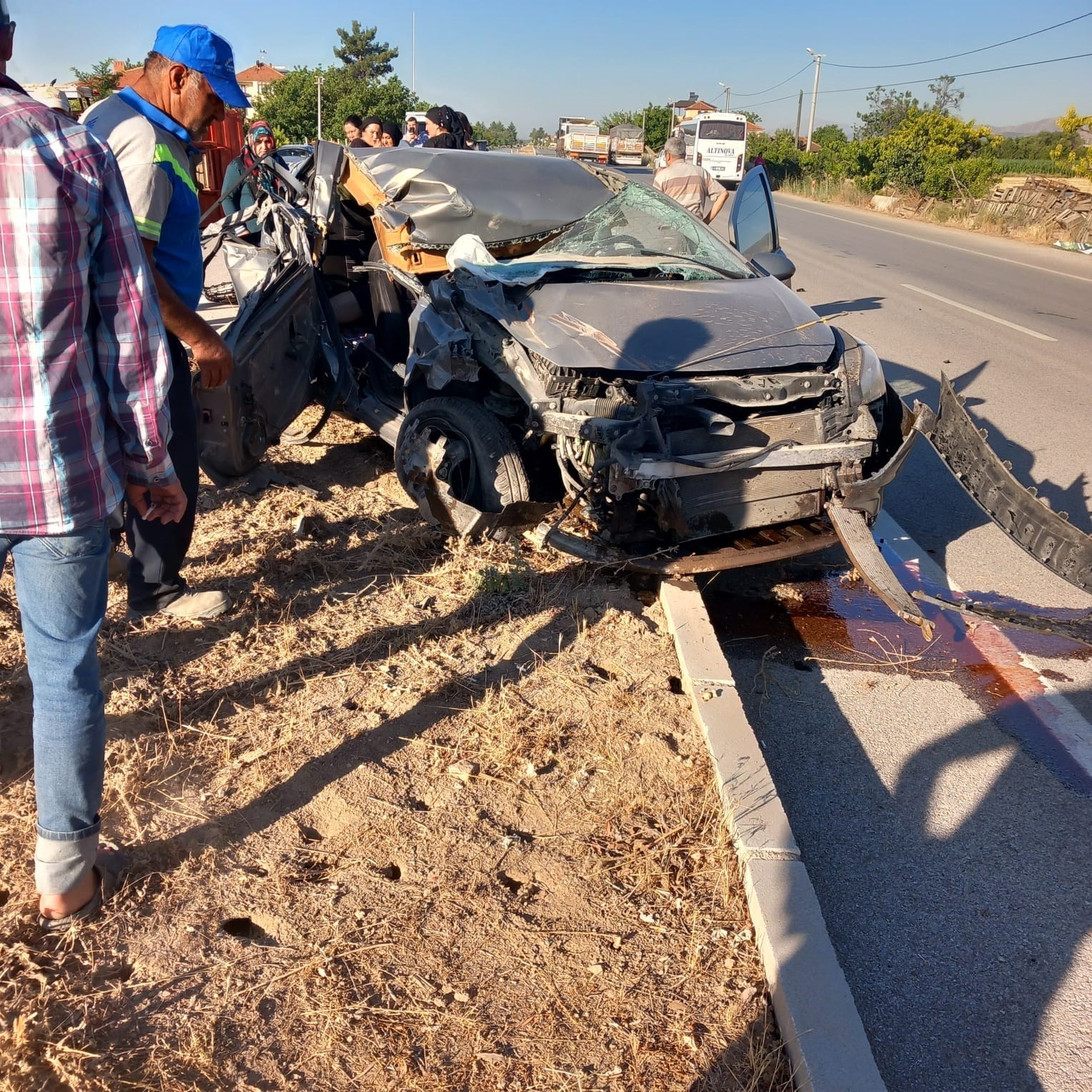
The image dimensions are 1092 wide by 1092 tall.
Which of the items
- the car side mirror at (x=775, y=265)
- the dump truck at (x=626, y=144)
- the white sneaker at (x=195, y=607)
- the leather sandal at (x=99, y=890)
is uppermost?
the dump truck at (x=626, y=144)

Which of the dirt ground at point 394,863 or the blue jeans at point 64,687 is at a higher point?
the blue jeans at point 64,687

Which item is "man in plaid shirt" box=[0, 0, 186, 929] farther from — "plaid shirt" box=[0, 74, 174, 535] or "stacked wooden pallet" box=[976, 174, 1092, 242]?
"stacked wooden pallet" box=[976, 174, 1092, 242]

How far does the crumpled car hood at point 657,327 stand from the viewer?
4.18m

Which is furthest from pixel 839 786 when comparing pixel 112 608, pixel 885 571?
pixel 112 608

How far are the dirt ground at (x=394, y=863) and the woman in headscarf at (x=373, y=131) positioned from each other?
728 cm

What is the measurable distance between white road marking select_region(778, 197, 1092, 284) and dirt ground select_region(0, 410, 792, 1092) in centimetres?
1585

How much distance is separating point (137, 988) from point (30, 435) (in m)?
1.24

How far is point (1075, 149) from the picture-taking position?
3341 centimetres

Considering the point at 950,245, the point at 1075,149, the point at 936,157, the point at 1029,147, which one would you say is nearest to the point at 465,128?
the point at 950,245

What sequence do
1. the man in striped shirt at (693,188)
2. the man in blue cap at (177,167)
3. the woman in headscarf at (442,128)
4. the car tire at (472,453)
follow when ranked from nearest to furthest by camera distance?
the man in blue cap at (177,167), the car tire at (472,453), the man in striped shirt at (693,188), the woman in headscarf at (442,128)

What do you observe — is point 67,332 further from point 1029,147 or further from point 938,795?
point 1029,147

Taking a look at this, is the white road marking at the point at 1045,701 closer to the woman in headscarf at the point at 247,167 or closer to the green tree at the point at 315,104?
the woman in headscarf at the point at 247,167

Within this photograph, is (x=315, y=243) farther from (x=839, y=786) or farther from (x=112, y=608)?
(x=839, y=786)

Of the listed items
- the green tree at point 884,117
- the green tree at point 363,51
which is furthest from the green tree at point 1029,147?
the green tree at point 363,51
